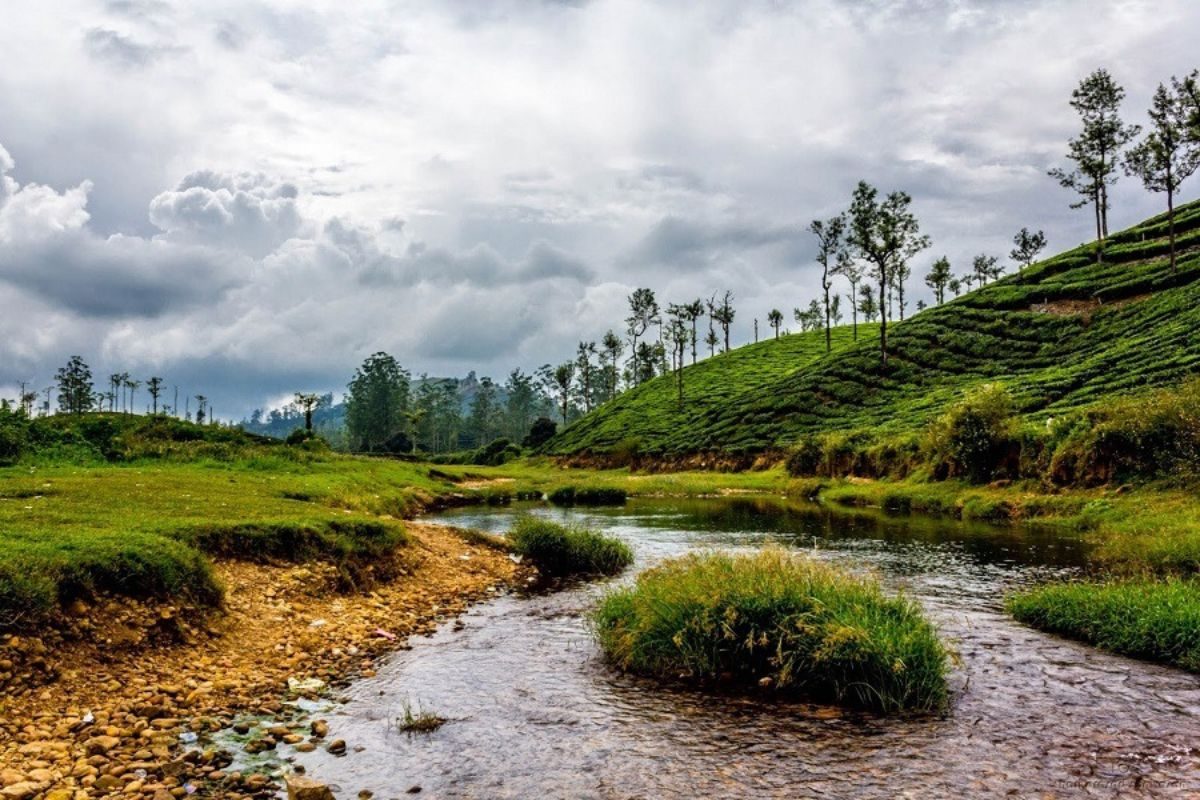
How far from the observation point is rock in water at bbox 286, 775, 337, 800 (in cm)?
798

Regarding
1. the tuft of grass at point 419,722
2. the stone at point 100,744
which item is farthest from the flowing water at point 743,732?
the stone at point 100,744

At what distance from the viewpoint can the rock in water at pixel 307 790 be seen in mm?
7984

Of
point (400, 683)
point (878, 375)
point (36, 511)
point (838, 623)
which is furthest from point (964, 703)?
point (878, 375)

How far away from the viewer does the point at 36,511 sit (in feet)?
56.2

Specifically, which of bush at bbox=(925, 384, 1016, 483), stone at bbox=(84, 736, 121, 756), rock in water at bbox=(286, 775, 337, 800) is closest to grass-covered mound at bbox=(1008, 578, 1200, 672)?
rock in water at bbox=(286, 775, 337, 800)

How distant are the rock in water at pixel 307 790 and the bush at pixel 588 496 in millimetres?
52374

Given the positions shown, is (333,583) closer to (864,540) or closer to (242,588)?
(242,588)

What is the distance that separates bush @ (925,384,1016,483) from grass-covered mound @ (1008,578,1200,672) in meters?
28.4

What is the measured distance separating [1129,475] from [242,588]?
37827 millimetres

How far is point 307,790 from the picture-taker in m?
8.02

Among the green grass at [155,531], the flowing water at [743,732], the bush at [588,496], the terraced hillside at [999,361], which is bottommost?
the flowing water at [743,732]

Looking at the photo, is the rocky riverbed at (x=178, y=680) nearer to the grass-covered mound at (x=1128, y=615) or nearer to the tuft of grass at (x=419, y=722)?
the tuft of grass at (x=419, y=722)

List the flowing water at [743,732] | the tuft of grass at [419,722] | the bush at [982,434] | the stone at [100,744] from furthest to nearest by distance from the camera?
the bush at [982,434]
the tuft of grass at [419,722]
the stone at [100,744]
the flowing water at [743,732]

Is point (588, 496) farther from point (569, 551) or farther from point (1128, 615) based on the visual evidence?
point (1128, 615)
